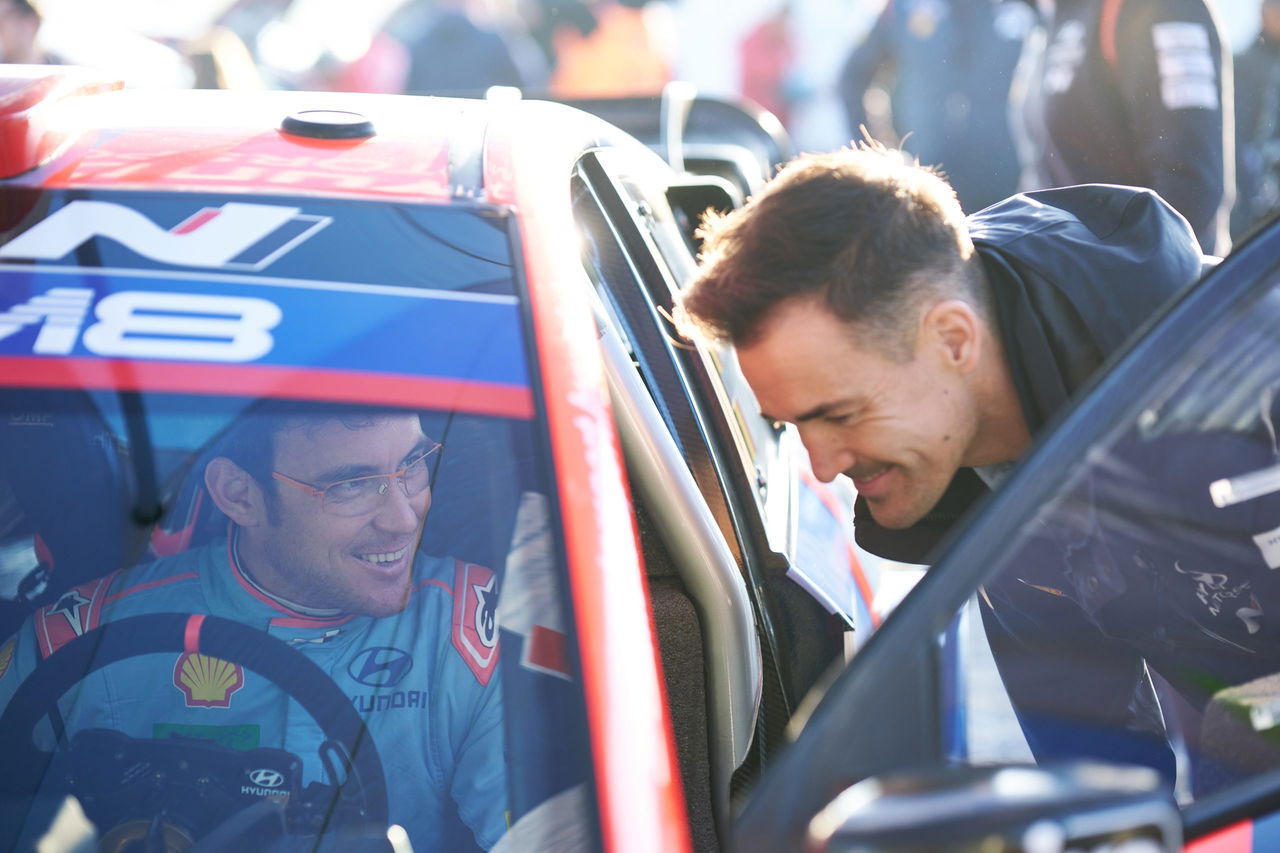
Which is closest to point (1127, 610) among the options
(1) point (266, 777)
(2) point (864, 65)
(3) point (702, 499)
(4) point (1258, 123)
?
(3) point (702, 499)

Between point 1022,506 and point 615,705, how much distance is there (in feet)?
1.27

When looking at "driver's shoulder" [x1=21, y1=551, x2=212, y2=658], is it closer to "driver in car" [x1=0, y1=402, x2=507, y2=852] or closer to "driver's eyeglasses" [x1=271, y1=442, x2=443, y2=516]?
"driver in car" [x1=0, y1=402, x2=507, y2=852]

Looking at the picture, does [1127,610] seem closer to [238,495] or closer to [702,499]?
[702,499]

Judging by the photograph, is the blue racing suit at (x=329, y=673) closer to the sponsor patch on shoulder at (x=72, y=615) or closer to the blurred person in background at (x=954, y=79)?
the sponsor patch on shoulder at (x=72, y=615)

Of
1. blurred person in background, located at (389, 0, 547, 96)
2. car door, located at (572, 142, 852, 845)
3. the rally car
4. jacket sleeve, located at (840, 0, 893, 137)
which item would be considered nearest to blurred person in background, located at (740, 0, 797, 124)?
jacket sleeve, located at (840, 0, 893, 137)

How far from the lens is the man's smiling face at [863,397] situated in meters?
1.70

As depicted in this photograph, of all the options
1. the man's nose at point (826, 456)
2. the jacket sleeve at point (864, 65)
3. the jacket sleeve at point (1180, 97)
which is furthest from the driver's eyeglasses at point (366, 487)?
the jacket sleeve at point (864, 65)

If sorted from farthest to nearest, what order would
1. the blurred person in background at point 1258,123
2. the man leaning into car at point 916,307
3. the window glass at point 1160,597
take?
the blurred person in background at point 1258,123 < the man leaning into car at point 916,307 < the window glass at point 1160,597

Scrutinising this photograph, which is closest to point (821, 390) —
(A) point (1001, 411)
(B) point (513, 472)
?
(A) point (1001, 411)

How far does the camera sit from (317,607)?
1.29 m

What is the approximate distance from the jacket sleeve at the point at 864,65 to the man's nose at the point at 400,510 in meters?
5.53

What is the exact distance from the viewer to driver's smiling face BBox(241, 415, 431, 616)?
128cm

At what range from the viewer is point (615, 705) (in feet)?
3.63

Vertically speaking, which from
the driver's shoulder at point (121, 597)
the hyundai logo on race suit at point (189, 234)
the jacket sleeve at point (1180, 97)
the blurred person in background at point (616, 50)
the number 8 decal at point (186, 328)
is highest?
the blurred person in background at point (616, 50)
